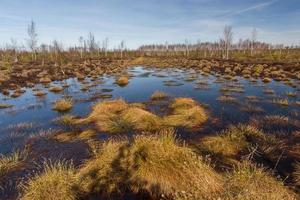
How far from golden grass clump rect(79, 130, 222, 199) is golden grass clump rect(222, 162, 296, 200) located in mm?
476

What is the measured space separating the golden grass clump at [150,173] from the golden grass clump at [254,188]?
0.48 metres

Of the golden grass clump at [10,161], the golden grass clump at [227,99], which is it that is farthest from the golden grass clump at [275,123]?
the golden grass clump at [10,161]

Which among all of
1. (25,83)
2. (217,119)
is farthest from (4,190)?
(25,83)

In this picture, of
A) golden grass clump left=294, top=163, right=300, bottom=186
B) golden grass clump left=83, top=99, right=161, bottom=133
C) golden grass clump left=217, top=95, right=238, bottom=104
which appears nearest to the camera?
golden grass clump left=294, top=163, right=300, bottom=186

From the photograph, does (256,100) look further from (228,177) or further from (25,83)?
(25,83)

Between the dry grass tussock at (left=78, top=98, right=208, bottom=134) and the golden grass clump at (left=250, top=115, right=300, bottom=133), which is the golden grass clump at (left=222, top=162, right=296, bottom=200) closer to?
the dry grass tussock at (left=78, top=98, right=208, bottom=134)

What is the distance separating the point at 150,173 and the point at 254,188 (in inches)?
108

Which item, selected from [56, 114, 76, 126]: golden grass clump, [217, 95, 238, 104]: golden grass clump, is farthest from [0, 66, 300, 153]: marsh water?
[56, 114, 76, 126]: golden grass clump

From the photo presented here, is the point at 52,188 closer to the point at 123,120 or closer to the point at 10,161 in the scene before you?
the point at 10,161

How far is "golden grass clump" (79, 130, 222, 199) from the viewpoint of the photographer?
634 centimetres

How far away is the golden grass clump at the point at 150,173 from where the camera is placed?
6336 mm

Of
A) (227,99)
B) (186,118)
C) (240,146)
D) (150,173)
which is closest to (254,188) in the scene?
(150,173)

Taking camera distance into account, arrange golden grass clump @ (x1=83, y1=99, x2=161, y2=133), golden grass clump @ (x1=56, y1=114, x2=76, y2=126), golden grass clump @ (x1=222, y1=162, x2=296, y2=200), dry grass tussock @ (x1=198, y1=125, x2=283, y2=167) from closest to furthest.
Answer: golden grass clump @ (x1=222, y1=162, x2=296, y2=200), dry grass tussock @ (x1=198, y1=125, x2=283, y2=167), golden grass clump @ (x1=83, y1=99, x2=161, y2=133), golden grass clump @ (x1=56, y1=114, x2=76, y2=126)

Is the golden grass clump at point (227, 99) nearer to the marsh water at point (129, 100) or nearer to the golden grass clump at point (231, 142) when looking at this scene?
the marsh water at point (129, 100)
